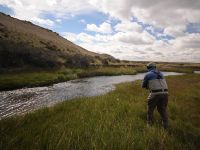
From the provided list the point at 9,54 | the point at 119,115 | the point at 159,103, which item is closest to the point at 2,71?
the point at 9,54

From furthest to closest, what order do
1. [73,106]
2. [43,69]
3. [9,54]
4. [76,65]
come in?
1. [76,65]
2. [43,69]
3. [9,54]
4. [73,106]

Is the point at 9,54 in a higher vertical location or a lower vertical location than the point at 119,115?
higher

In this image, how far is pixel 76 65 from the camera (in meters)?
61.1

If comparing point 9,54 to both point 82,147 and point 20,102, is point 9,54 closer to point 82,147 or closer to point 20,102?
point 20,102

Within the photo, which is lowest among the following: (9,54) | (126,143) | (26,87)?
(26,87)

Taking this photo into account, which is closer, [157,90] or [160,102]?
[157,90]

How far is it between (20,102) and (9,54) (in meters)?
23.7

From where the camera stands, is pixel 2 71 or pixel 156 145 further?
pixel 2 71

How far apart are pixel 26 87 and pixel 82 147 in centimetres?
2367

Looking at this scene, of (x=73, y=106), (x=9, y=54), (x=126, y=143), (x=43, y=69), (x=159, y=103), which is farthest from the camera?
(x=43, y=69)

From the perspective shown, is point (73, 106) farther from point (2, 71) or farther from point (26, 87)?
point (2, 71)

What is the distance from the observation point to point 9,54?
39688mm

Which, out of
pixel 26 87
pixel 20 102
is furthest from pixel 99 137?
pixel 26 87

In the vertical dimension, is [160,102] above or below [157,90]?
below
